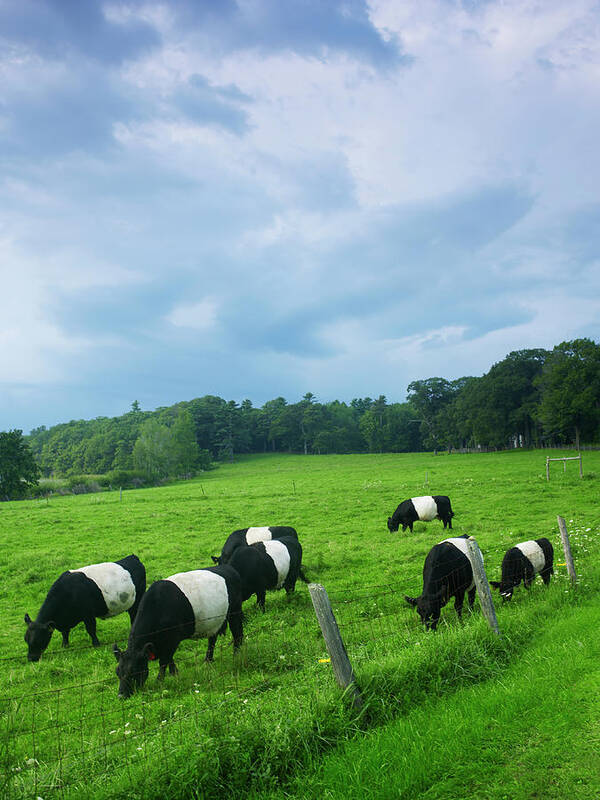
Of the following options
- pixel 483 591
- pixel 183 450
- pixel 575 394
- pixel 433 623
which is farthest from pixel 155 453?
pixel 483 591

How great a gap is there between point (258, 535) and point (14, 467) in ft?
172

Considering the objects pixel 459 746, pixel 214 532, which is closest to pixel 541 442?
pixel 214 532

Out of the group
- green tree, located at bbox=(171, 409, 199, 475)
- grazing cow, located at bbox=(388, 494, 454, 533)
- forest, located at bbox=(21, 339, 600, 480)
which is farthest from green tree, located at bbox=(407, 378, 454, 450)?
grazing cow, located at bbox=(388, 494, 454, 533)

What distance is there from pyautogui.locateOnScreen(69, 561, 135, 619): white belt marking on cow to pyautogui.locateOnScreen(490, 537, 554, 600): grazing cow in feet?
24.9

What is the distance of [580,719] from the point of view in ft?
16.7

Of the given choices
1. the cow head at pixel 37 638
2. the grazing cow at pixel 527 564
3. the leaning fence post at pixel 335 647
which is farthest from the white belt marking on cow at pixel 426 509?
the leaning fence post at pixel 335 647

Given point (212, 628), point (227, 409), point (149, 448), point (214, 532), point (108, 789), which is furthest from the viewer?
point (227, 409)

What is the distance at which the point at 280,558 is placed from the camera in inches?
456

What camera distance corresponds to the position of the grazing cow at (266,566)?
10.6 metres

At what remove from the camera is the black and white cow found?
375 inches

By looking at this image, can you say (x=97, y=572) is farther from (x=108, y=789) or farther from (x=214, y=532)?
(x=214, y=532)

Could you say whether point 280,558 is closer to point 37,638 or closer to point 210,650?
point 210,650

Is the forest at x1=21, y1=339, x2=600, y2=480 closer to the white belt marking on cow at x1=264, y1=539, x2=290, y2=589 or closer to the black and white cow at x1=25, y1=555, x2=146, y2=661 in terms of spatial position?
the white belt marking on cow at x1=264, y1=539, x2=290, y2=589

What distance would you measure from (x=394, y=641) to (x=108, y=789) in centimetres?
441
